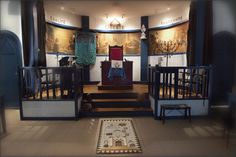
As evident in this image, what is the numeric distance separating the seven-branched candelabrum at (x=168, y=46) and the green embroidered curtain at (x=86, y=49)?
185 centimetres

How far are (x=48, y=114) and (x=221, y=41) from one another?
260cm

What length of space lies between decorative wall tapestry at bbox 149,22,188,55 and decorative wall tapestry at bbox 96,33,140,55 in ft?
1.43

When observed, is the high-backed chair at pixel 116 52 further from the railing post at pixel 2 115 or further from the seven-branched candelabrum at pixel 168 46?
the railing post at pixel 2 115

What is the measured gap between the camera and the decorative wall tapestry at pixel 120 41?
4526mm

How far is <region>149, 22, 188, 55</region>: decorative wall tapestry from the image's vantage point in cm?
365

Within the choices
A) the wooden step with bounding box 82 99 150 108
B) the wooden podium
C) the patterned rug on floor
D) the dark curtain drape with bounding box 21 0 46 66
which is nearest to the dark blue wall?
the wooden podium

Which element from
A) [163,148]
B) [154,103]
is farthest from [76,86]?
[163,148]

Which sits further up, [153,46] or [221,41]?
[153,46]

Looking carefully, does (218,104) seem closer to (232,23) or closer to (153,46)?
(232,23)

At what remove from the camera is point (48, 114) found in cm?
268

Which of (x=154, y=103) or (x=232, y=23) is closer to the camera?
(x=232, y=23)

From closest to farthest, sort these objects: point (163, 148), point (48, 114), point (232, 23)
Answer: point (232, 23), point (163, 148), point (48, 114)

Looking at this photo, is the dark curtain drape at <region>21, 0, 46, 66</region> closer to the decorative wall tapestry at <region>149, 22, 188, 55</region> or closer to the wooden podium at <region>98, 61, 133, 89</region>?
the wooden podium at <region>98, 61, 133, 89</region>

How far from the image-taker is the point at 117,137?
196cm
